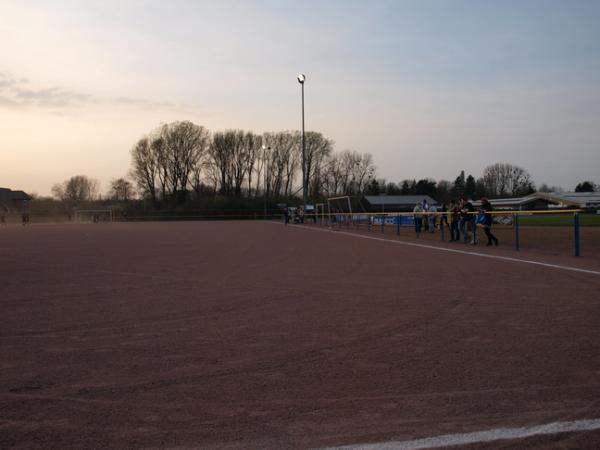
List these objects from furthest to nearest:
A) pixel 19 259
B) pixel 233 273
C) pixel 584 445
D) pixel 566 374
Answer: pixel 19 259, pixel 233 273, pixel 566 374, pixel 584 445

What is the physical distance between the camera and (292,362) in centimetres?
452

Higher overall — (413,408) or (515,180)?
(515,180)

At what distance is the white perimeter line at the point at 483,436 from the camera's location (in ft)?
9.72

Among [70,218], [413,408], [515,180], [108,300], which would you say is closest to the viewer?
[413,408]

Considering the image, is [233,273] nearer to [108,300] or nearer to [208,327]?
[108,300]

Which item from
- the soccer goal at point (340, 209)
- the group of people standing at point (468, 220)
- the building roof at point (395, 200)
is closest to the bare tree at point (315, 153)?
the building roof at point (395, 200)

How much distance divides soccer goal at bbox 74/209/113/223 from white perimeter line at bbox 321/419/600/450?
2924 inches

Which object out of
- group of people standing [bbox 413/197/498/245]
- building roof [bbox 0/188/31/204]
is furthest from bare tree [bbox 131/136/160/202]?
group of people standing [bbox 413/197/498/245]

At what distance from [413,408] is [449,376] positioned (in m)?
0.72

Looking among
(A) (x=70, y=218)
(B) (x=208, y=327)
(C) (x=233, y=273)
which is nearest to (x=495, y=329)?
(B) (x=208, y=327)

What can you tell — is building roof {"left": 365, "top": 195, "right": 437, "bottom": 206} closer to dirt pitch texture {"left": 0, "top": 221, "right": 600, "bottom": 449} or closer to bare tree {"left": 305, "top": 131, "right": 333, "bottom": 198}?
bare tree {"left": 305, "top": 131, "right": 333, "bottom": 198}

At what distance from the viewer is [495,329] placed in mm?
5578

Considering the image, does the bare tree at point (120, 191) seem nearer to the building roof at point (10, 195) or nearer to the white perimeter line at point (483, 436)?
the building roof at point (10, 195)

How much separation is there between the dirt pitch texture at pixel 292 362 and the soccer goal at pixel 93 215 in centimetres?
6780
